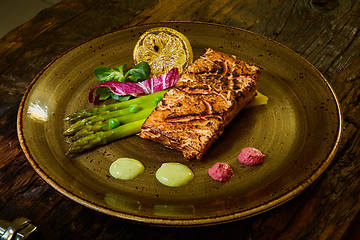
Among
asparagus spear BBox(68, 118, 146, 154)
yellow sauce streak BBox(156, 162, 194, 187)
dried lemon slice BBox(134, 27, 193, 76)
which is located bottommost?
yellow sauce streak BBox(156, 162, 194, 187)

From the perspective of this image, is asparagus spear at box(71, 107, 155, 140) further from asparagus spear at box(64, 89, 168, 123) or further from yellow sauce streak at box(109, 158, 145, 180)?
yellow sauce streak at box(109, 158, 145, 180)

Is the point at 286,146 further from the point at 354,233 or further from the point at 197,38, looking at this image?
the point at 197,38

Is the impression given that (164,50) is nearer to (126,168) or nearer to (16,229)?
(126,168)

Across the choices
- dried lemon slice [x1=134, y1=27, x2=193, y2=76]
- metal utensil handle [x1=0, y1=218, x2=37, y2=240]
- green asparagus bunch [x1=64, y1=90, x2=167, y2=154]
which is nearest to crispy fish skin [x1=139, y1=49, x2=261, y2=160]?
green asparagus bunch [x1=64, y1=90, x2=167, y2=154]

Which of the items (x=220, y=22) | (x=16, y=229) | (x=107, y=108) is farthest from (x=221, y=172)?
(x=220, y=22)

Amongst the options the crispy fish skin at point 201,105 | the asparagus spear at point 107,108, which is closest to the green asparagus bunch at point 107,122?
the asparagus spear at point 107,108

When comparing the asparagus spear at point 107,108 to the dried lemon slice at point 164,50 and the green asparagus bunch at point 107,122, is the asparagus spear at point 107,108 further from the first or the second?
the dried lemon slice at point 164,50
